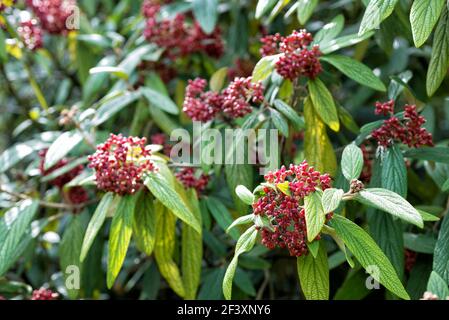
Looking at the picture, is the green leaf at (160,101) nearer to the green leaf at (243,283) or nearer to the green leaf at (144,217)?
the green leaf at (144,217)

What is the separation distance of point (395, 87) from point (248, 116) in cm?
37

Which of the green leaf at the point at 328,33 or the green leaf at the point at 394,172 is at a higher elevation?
the green leaf at the point at 328,33

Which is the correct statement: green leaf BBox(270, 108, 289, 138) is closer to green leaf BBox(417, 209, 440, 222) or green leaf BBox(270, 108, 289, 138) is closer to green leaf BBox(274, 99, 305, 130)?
green leaf BBox(274, 99, 305, 130)

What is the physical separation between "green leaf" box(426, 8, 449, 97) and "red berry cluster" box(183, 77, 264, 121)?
0.39 meters

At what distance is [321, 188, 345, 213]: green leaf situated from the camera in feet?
3.91

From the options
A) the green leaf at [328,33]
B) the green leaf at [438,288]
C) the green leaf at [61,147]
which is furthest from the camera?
the green leaf at [61,147]

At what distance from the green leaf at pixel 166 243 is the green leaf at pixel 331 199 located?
56 centimetres

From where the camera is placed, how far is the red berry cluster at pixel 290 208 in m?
1.25

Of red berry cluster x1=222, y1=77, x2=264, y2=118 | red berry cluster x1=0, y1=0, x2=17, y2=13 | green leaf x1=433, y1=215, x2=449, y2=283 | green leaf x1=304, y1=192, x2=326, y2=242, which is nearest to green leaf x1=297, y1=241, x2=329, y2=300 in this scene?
green leaf x1=304, y1=192, x2=326, y2=242

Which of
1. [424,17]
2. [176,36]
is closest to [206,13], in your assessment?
[176,36]

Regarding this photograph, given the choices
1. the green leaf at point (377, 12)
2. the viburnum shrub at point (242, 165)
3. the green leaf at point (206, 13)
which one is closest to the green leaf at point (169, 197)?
the viburnum shrub at point (242, 165)

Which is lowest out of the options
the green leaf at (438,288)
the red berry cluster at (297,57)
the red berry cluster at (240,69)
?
the green leaf at (438,288)

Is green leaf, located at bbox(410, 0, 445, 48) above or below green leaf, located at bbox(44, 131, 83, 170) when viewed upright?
above
